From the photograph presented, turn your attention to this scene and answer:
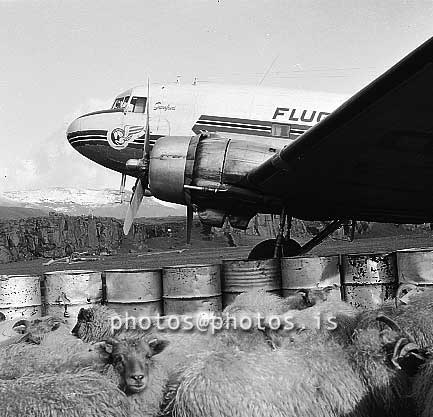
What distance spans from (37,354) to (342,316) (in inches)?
105

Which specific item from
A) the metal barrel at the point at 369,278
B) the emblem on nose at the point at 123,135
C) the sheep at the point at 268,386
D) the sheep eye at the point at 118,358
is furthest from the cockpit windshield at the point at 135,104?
the sheep at the point at 268,386

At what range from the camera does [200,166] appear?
34.7 ft

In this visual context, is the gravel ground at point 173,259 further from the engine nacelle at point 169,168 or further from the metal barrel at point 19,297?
the metal barrel at point 19,297

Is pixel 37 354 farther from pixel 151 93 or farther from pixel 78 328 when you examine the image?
pixel 151 93

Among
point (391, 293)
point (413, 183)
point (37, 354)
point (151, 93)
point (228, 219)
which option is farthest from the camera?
point (151, 93)

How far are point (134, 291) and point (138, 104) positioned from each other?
36.9ft

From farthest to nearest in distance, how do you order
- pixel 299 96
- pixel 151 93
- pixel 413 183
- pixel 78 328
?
1. pixel 151 93
2. pixel 299 96
3. pixel 413 183
4. pixel 78 328

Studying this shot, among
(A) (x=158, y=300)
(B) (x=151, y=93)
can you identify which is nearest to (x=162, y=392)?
(A) (x=158, y=300)

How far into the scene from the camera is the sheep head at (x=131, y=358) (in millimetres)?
4301

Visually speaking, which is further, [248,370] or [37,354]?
[37,354]

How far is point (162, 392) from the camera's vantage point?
4.44m

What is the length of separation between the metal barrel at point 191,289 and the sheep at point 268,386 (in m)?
2.51

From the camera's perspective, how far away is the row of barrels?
7.00 metres

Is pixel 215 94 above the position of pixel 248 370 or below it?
above
